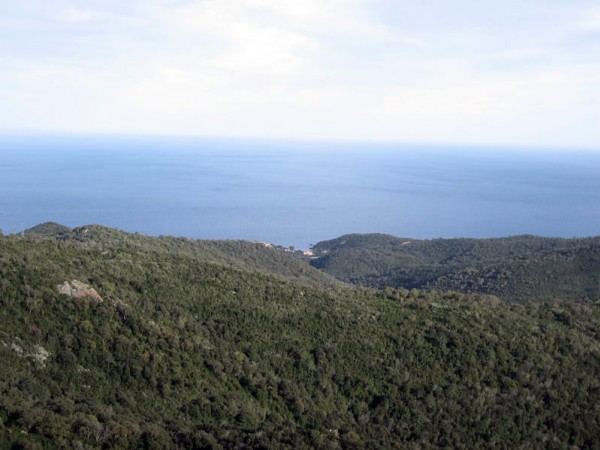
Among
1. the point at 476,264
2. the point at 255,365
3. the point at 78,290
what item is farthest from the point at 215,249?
the point at 255,365

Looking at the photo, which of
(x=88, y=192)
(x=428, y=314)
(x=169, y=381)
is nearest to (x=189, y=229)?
(x=88, y=192)

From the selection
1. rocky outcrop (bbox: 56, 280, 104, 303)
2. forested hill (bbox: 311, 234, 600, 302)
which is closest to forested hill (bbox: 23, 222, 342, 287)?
forested hill (bbox: 311, 234, 600, 302)

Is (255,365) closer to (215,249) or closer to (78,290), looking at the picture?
(78,290)

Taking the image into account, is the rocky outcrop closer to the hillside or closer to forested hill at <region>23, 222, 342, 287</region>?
the hillside

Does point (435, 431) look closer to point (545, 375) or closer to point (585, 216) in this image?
point (545, 375)

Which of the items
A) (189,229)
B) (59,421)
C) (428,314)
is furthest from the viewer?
(189,229)
